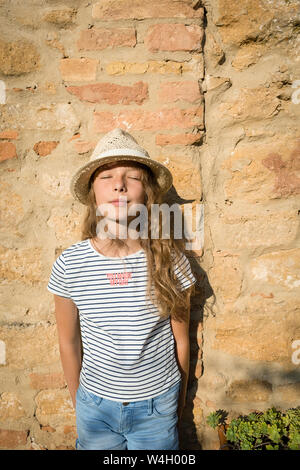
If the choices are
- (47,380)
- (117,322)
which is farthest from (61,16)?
(47,380)

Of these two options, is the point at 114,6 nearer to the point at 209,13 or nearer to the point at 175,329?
the point at 209,13

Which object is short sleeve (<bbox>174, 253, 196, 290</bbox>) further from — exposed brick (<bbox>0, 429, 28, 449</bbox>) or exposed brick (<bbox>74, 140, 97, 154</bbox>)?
exposed brick (<bbox>0, 429, 28, 449</bbox>)

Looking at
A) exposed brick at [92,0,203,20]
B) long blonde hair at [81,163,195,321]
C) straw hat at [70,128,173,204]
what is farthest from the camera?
exposed brick at [92,0,203,20]

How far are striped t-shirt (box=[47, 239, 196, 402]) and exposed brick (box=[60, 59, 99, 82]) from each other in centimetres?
84

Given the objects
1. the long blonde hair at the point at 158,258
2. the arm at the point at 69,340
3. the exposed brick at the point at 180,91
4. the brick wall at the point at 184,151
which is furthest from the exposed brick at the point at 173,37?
the arm at the point at 69,340

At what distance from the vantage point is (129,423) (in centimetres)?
129

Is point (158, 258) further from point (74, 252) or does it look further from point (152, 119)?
point (152, 119)

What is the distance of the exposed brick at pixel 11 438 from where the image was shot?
5.42 ft

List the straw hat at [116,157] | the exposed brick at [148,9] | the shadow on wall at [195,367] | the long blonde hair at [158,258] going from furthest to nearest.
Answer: the shadow on wall at [195,367] < the exposed brick at [148,9] < the long blonde hair at [158,258] < the straw hat at [116,157]

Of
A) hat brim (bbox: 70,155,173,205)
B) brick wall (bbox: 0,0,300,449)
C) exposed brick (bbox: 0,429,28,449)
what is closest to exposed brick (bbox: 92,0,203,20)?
brick wall (bbox: 0,0,300,449)

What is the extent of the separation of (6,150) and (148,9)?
3.21 feet

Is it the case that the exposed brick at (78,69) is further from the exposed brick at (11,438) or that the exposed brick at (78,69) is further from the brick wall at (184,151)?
the exposed brick at (11,438)

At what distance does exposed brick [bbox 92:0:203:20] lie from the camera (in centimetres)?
141

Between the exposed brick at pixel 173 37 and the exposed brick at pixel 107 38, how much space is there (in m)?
0.08
